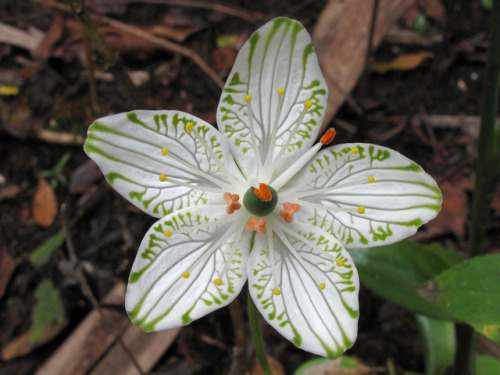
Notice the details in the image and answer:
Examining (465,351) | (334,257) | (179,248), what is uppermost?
(179,248)

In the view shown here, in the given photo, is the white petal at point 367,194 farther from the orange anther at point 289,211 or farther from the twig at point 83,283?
the twig at point 83,283

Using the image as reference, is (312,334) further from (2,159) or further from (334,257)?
(2,159)

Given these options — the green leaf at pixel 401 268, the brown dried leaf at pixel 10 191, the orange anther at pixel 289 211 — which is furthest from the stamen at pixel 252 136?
the brown dried leaf at pixel 10 191

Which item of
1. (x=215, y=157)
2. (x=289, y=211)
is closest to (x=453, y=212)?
(x=289, y=211)

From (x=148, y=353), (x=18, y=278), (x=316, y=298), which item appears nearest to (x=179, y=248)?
(x=316, y=298)

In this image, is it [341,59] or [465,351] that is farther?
[341,59]

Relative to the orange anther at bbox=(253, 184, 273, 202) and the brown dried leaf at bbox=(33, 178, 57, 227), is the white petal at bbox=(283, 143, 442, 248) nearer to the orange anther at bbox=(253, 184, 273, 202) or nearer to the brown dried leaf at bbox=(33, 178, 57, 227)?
the orange anther at bbox=(253, 184, 273, 202)

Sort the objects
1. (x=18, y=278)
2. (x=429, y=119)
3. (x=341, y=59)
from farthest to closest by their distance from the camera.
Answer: (x=429, y=119)
(x=341, y=59)
(x=18, y=278)
